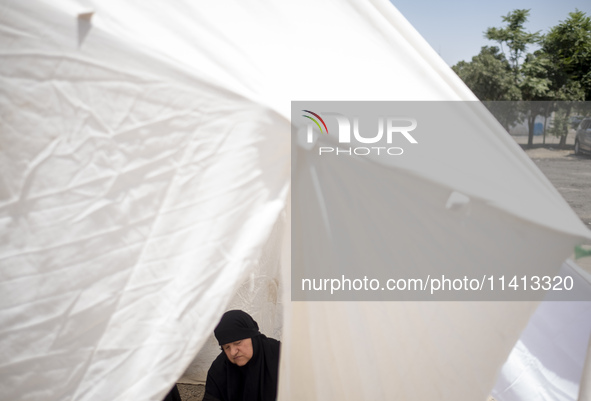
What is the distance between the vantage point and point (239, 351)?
2500 mm

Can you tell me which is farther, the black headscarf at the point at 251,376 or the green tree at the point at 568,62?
the green tree at the point at 568,62

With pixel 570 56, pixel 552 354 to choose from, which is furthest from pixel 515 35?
pixel 552 354

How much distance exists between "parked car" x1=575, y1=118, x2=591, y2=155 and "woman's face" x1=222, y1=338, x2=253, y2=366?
48.6ft

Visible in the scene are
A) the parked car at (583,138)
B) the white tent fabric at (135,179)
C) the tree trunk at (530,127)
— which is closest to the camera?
the white tent fabric at (135,179)

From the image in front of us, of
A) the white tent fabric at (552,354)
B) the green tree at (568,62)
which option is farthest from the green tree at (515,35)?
the white tent fabric at (552,354)

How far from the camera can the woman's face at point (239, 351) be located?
2496mm

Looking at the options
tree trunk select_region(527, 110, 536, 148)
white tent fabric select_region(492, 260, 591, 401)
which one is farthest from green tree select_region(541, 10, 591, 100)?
white tent fabric select_region(492, 260, 591, 401)

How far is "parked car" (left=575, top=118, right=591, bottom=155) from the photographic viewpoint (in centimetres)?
1452

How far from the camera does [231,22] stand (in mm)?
1457

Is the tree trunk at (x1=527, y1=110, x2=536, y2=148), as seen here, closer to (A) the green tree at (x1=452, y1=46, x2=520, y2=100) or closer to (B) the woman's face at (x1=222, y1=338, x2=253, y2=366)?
(A) the green tree at (x1=452, y1=46, x2=520, y2=100)

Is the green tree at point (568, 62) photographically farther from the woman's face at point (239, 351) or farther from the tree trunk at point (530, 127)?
the woman's face at point (239, 351)

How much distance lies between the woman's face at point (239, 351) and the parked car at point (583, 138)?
14820mm

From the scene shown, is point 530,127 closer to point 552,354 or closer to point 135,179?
point 552,354

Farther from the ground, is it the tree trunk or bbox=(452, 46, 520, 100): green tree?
bbox=(452, 46, 520, 100): green tree
